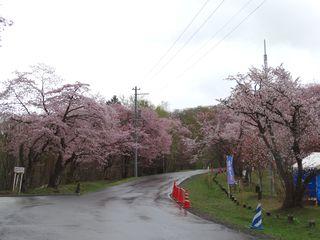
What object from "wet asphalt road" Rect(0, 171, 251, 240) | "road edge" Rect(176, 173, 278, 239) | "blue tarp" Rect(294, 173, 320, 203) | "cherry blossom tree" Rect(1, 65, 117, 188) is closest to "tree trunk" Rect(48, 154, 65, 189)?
"cherry blossom tree" Rect(1, 65, 117, 188)

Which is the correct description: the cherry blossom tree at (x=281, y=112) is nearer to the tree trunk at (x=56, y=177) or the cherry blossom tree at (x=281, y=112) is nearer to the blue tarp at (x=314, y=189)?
the blue tarp at (x=314, y=189)

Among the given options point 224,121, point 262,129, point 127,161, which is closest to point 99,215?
point 262,129

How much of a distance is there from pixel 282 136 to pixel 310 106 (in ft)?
7.13

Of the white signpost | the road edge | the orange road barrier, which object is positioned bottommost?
the road edge

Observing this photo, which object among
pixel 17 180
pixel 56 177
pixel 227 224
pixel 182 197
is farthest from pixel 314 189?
pixel 17 180

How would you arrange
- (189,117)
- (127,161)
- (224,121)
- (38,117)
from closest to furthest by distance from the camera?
1. (38,117)
2. (224,121)
3. (127,161)
4. (189,117)

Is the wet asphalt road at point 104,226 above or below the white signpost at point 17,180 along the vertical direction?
below

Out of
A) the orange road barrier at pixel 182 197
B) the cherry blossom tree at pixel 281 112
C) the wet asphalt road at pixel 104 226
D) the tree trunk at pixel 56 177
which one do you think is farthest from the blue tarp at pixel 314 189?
the tree trunk at pixel 56 177

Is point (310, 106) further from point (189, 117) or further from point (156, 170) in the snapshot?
point (189, 117)

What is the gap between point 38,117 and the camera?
3675 cm

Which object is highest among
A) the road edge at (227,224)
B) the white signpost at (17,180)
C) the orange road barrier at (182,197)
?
the white signpost at (17,180)

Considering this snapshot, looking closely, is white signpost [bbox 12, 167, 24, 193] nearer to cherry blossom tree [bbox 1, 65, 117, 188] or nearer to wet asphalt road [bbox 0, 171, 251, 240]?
cherry blossom tree [bbox 1, 65, 117, 188]

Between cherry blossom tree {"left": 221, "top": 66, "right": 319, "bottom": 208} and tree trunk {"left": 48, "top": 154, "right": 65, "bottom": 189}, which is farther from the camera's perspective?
tree trunk {"left": 48, "top": 154, "right": 65, "bottom": 189}

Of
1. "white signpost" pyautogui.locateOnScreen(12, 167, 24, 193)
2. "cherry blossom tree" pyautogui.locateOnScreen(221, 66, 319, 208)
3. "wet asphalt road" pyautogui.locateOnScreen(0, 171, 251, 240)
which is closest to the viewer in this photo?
"wet asphalt road" pyautogui.locateOnScreen(0, 171, 251, 240)
